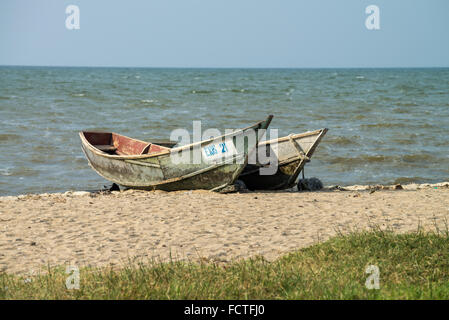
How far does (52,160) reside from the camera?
19.2 metres

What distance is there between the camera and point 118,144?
53.9ft

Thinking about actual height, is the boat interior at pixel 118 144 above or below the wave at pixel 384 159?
above

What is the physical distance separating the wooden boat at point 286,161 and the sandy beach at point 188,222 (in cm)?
65

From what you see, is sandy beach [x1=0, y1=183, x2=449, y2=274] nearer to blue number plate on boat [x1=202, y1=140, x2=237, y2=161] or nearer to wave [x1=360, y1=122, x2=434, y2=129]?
blue number plate on boat [x1=202, y1=140, x2=237, y2=161]

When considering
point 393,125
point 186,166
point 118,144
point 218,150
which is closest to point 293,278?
point 218,150

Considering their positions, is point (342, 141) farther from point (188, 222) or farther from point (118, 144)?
point (188, 222)

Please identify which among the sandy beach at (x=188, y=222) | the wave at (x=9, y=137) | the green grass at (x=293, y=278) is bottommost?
the sandy beach at (x=188, y=222)

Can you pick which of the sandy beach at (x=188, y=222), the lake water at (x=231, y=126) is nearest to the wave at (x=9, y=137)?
the lake water at (x=231, y=126)

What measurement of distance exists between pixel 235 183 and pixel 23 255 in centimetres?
603

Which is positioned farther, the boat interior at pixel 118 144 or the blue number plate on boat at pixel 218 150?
the boat interior at pixel 118 144

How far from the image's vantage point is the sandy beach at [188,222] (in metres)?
7.70

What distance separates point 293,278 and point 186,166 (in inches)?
286

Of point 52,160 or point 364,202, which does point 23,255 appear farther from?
point 52,160

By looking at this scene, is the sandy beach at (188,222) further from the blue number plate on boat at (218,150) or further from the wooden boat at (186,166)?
the blue number plate on boat at (218,150)
